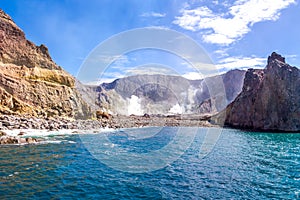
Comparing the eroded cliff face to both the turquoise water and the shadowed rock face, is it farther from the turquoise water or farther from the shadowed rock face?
the shadowed rock face

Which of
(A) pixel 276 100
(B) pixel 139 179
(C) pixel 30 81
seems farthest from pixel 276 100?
(C) pixel 30 81

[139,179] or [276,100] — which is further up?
[276,100]

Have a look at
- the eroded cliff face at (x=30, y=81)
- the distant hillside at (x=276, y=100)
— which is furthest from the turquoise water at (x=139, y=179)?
the distant hillside at (x=276, y=100)

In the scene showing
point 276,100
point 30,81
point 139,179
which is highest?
point 30,81

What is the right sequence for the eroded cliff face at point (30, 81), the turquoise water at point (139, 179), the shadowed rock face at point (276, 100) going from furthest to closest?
1. the shadowed rock face at point (276, 100)
2. the eroded cliff face at point (30, 81)
3. the turquoise water at point (139, 179)

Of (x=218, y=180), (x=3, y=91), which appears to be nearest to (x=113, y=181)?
(x=218, y=180)

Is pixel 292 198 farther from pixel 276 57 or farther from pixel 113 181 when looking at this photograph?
pixel 276 57

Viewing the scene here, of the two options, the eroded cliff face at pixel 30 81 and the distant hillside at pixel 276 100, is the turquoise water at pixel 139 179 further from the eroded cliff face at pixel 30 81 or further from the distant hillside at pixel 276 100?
the distant hillside at pixel 276 100

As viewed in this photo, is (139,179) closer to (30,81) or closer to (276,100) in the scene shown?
(30,81)

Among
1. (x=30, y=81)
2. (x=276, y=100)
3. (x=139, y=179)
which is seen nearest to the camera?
(x=139, y=179)
